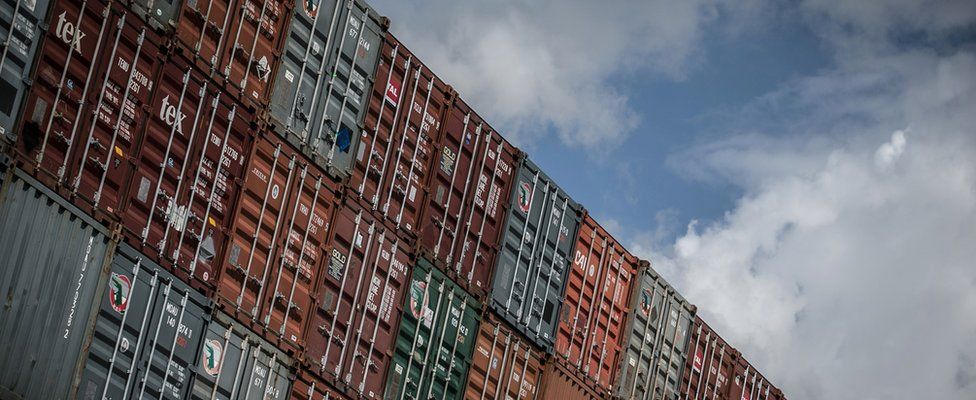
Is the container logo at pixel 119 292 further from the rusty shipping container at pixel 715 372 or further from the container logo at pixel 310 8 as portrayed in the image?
the rusty shipping container at pixel 715 372

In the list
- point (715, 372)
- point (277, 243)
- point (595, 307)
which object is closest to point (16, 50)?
point (277, 243)

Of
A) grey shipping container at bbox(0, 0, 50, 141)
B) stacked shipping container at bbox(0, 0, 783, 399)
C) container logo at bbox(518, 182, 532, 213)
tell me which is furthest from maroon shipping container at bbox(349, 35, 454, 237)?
grey shipping container at bbox(0, 0, 50, 141)

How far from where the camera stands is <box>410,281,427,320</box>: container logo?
2608 cm

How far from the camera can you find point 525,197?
29.4 metres

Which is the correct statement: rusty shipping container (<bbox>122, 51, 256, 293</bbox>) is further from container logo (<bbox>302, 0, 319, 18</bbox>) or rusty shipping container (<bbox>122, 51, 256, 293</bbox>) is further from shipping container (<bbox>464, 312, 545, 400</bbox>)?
shipping container (<bbox>464, 312, 545, 400</bbox>)

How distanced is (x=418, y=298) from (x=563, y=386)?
5297 millimetres

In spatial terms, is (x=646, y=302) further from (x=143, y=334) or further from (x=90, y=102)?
(x=90, y=102)

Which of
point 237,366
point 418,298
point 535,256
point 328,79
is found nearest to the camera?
point 237,366

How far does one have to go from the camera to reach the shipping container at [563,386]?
29547 millimetres

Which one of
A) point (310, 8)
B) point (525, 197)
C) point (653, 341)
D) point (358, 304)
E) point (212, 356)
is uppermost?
point (525, 197)

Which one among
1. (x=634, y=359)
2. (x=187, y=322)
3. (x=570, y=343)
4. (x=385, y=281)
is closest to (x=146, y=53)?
(x=187, y=322)

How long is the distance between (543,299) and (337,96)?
24.6 ft

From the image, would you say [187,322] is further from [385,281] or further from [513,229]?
[513,229]

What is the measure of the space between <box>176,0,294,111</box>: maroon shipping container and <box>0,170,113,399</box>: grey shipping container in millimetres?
3378
